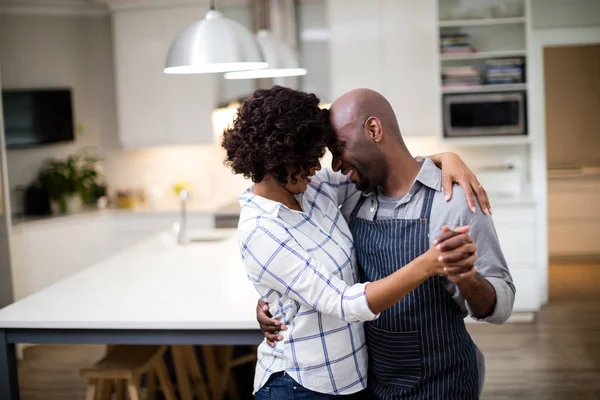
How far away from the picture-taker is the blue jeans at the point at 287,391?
2094 mm

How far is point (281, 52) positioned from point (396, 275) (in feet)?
9.18

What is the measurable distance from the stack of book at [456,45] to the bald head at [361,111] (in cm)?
418

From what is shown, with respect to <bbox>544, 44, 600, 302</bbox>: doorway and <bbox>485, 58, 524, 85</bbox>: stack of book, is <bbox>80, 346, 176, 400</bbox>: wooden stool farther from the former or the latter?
<bbox>544, 44, 600, 302</bbox>: doorway

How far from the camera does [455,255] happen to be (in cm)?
165

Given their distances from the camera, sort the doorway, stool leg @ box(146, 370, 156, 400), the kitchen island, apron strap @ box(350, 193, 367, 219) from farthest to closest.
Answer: the doorway
stool leg @ box(146, 370, 156, 400)
the kitchen island
apron strap @ box(350, 193, 367, 219)

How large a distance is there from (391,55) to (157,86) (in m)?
2.00

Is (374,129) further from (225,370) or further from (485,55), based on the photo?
(485,55)

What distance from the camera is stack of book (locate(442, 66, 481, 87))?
6.03 metres

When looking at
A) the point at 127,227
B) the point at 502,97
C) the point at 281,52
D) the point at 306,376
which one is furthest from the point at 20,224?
the point at 306,376

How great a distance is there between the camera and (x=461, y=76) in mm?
6047

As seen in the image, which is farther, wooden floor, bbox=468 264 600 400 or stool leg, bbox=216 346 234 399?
wooden floor, bbox=468 264 600 400

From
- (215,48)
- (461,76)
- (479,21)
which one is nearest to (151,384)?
(215,48)

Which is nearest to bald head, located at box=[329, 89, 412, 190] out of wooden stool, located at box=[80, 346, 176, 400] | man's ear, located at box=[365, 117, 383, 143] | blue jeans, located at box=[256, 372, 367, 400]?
man's ear, located at box=[365, 117, 383, 143]

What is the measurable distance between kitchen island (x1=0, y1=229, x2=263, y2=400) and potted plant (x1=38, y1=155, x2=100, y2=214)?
2.63 meters
